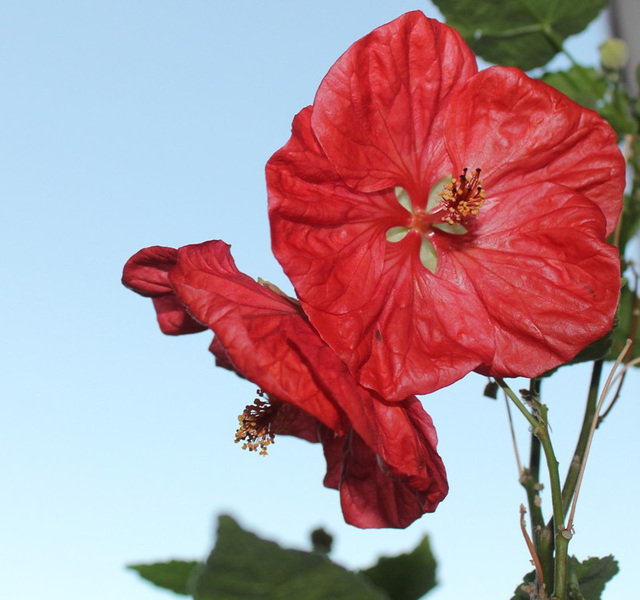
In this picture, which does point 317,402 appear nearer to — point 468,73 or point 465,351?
point 465,351

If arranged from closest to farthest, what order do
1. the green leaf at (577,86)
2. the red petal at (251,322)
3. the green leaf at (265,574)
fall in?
the green leaf at (265,574)
the red petal at (251,322)
the green leaf at (577,86)

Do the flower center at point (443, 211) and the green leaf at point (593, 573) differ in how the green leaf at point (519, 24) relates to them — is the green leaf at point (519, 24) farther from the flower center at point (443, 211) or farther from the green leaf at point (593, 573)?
the green leaf at point (593, 573)

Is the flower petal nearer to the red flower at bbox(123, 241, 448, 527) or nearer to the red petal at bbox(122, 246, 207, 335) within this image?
the red flower at bbox(123, 241, 448, 527)

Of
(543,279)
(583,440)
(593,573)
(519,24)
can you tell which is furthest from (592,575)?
(519,24)

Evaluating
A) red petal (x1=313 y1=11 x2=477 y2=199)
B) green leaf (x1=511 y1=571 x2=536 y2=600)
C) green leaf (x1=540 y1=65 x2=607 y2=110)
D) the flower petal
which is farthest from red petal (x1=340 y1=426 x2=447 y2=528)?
green leaf (x1=540 y1=65 x2=607 y2=110)

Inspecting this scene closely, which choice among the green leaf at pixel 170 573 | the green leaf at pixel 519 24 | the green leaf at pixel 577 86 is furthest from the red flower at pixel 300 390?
the green leaf at pixel 577 86

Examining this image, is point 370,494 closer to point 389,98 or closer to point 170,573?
point 170,573
